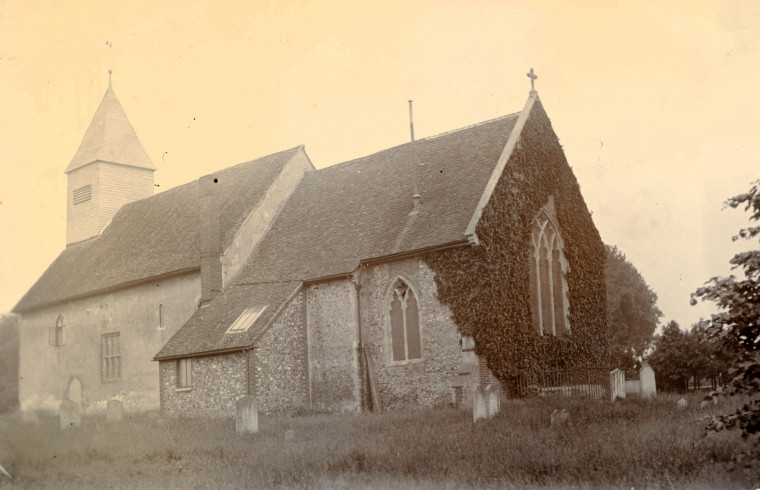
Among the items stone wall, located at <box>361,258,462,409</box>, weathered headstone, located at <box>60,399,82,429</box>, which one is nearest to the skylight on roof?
stone wall, located at <box>361,258,462,409</box>

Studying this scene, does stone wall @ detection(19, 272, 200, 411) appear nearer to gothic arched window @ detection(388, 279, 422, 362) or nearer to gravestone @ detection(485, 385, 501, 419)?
gothic arched window @ detection(388, 279, 422, 362)

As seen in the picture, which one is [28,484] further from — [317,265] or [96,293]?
[96,293]

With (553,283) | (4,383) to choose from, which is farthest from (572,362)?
(4,383)

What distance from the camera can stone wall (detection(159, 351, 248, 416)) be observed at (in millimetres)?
25952

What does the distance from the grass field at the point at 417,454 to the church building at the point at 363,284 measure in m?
4.51

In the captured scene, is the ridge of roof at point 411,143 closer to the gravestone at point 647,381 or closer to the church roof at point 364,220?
the church roof at point 364,220

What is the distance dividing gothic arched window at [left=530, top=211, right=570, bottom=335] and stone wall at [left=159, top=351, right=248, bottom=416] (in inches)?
388

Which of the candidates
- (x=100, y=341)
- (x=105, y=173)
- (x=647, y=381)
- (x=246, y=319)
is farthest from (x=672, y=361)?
(x=105, y=173)

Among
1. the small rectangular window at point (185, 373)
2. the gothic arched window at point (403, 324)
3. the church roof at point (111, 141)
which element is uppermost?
the church roof at point (111, 141)

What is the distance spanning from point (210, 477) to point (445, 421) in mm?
7112

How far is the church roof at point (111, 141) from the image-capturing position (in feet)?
142

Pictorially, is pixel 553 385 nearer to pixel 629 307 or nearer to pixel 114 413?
pixel 114 413

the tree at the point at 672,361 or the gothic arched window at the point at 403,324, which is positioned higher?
the gothic arched window at the point at 403,324

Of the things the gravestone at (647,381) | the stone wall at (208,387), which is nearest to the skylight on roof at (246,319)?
the stone wall at (208,387)
